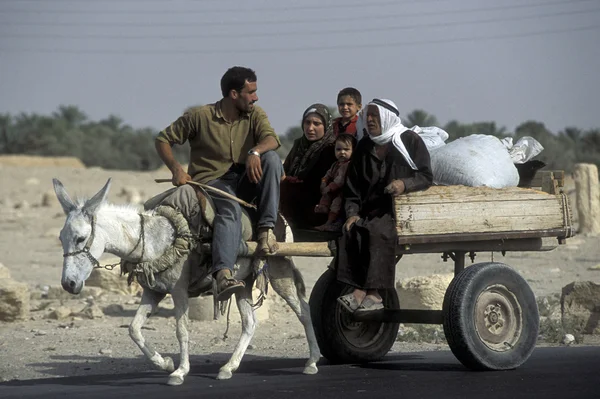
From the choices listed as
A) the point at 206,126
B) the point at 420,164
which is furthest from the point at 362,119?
the point at 206,126

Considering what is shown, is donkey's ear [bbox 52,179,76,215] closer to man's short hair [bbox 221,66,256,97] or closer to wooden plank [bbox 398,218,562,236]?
man's short hair [bbox 221,66,256,97]

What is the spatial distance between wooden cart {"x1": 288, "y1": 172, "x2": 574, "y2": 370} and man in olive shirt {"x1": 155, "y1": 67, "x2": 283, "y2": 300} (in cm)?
50

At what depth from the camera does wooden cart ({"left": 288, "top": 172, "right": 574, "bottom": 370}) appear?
10.1m

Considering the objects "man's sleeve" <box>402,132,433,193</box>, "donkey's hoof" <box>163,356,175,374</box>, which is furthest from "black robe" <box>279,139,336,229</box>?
"donkey's hoof" <box>163,356,175,374</box>

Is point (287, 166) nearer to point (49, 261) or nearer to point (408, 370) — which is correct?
point (408, 370)

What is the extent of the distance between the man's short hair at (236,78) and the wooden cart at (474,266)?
1.44 m

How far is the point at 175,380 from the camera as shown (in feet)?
31.3

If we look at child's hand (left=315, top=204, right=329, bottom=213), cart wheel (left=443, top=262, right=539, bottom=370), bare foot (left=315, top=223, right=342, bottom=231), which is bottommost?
cart wheel (left=443, top=262, right=539, bottom=370)

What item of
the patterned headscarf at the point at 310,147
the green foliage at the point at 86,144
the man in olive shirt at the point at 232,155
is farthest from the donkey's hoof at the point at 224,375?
the green foliage at the point at 86,144

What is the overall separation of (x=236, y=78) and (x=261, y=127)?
1.56 feet

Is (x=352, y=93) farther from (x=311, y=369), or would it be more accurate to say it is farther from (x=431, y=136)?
(x=311, y=369)

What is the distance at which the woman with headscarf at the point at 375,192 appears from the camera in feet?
32.8

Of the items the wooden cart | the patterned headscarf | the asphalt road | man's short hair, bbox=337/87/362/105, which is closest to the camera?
the asphalt road

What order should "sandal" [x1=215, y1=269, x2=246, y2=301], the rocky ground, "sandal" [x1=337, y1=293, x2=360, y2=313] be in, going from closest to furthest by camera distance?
"sandal" [x1=215, y1=269, x2=246, y2=301], "sandal" [x1=337, y1=293, x2=360, y2=313], the rocky ground
